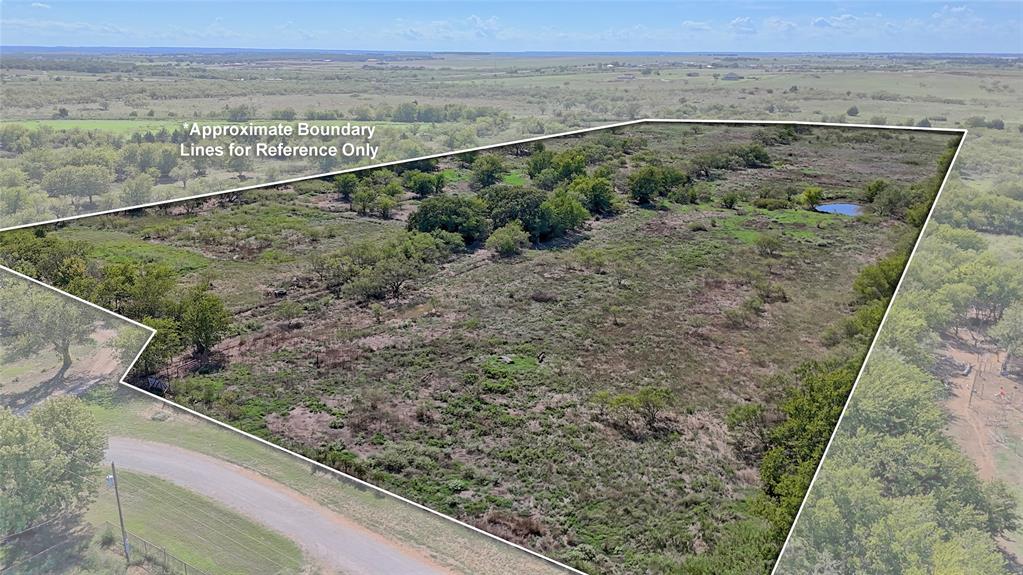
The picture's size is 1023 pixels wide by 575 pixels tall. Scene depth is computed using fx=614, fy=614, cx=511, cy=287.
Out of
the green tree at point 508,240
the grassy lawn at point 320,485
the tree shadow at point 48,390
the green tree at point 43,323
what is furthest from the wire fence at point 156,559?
the green tree at point 508,240

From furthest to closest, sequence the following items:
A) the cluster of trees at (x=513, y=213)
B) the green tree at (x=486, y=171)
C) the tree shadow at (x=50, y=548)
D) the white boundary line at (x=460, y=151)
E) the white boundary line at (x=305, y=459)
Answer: the green tree at (x=486, y=171), the cluster of trees at (x=513, y=213), the white boundary line at (x=460, y=151), the white boundary line at (x=305, y=459), the tree shadow at (x=50, y=548)

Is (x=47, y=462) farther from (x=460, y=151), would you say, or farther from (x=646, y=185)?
(x=646, y=185)

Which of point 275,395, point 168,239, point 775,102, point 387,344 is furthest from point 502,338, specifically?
point 775,102

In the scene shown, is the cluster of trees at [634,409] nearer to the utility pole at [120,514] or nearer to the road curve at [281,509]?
the road curve at [281,509]

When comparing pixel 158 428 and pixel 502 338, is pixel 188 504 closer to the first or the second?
pixel 158 428

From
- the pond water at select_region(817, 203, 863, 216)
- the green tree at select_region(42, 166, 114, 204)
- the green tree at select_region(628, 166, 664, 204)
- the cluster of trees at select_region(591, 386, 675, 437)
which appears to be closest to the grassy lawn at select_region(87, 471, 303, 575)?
the cluster of trees at select_region(591, 386, 675, 437)

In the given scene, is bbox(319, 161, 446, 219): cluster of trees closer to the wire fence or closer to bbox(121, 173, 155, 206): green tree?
bbox(121, 173, 155, 206): green tree

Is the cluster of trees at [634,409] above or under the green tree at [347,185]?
under
